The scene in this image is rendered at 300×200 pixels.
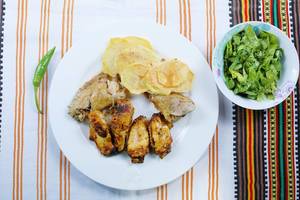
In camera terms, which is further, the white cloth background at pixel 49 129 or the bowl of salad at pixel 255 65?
the white cloth background at pixel 49 129

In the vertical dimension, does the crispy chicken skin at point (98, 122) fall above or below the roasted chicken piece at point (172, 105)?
below

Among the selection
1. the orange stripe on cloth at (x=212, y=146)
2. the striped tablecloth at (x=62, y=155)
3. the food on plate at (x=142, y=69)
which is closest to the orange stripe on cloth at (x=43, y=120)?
the striped tablecloth at (x=62, y=155)

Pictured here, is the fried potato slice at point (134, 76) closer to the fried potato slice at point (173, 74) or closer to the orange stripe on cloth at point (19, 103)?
the fried potato slice at point (173, 74)

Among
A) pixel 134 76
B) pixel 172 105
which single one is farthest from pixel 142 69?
pixel 172 105

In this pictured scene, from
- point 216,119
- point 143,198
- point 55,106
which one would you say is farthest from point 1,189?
point 216,119

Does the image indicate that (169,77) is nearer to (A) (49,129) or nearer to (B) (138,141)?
(B) (138,141)

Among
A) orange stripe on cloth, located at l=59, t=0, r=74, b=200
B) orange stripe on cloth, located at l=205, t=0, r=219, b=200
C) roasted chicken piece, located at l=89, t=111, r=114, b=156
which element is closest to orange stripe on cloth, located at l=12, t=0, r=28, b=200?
orange stripe on cloth, located at l=59, t=0, r=74, b=200
